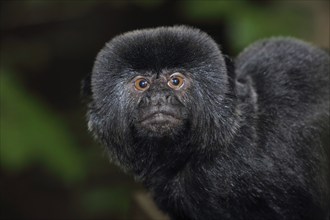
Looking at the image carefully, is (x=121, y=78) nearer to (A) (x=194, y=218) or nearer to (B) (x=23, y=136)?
(A) (x=194, y=218)

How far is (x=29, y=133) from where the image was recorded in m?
5.75

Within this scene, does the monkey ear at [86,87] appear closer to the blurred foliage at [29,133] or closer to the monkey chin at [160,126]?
the monkey chin at [160,126]

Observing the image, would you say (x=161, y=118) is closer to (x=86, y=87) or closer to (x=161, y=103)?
(x=161, y=103)

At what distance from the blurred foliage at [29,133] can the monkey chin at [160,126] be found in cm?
198

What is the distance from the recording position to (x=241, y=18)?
646 centimetres

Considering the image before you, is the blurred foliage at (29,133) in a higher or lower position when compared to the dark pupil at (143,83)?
lower

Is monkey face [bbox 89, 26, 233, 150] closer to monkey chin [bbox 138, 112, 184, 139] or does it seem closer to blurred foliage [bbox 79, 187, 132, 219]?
monkey chin [bbox 138, 112, 184, 139]

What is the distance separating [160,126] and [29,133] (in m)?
2.15

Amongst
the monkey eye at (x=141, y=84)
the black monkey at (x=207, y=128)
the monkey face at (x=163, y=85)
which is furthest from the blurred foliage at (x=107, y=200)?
the monkey eye at (x=141, y=84)

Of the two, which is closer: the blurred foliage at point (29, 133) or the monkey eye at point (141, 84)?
the monkey eye at point (141, 84)

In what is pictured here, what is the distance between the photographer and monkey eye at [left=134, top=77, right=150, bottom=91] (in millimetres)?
3936

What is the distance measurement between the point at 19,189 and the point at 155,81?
457cm

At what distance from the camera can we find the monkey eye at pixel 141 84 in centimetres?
394

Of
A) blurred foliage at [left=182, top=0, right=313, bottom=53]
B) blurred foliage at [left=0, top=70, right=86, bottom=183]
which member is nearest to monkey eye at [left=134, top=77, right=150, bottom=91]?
blurred foliage at [left=0, top=70, right=86, bottom=183]
